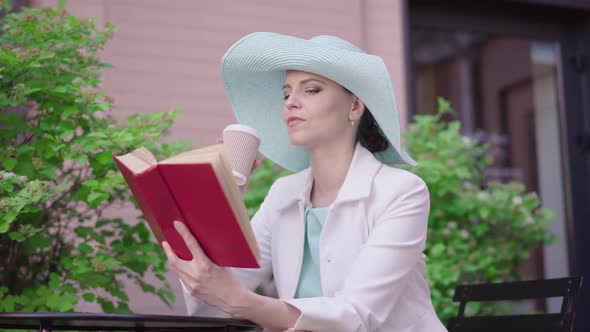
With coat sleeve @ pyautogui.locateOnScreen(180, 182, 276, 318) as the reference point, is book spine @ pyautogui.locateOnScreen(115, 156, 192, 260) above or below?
above

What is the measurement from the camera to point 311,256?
2.23m

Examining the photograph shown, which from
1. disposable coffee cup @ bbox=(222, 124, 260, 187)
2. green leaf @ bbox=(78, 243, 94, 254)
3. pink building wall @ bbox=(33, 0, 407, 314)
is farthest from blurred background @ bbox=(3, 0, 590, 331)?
disposable coffee cup @ bbox=(222, 124, 260, 187)

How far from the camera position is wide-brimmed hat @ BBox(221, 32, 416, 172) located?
2.16 metres

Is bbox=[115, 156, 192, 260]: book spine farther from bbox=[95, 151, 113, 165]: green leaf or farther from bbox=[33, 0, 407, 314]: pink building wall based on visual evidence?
bbox=[33, 0, 407, 314]: pink building wall

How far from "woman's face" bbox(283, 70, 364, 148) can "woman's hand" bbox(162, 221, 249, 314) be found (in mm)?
595

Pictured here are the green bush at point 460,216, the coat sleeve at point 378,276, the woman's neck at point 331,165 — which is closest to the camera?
the coat sleeve at point 378,276

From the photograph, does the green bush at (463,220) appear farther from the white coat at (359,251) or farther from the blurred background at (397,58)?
the white coat at (359,251)

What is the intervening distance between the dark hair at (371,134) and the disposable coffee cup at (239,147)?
572mm

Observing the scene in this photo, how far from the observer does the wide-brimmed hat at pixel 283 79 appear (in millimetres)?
2158

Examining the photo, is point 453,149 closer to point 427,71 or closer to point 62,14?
point 62,14

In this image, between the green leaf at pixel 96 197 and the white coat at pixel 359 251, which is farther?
the green leaf at pixel 96 197

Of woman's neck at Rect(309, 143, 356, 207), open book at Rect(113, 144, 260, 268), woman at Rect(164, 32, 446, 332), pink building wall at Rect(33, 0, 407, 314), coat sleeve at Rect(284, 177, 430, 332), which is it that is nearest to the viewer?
open book at Rect(113, 144, 260, 268)

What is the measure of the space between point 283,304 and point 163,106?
267 cm

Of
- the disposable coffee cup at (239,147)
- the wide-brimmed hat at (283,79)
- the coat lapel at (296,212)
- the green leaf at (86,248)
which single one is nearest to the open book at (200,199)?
the disposable coffee cup at (239,147)
